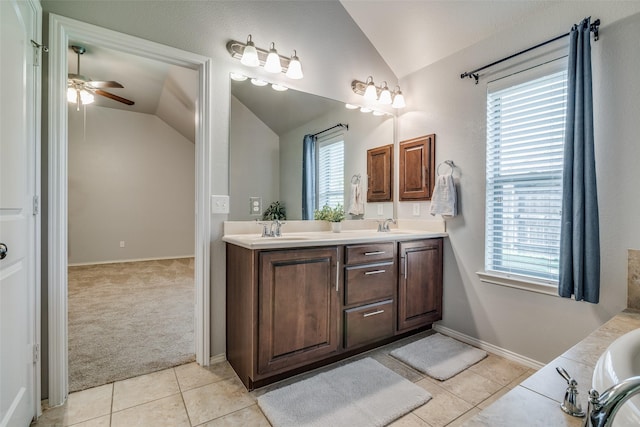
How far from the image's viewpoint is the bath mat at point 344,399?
4.82 feet

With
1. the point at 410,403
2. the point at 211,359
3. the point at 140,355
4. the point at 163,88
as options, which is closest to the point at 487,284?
the point at 410,403

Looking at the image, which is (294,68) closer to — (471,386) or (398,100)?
(398,100)

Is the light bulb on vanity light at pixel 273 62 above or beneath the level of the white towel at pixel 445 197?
above

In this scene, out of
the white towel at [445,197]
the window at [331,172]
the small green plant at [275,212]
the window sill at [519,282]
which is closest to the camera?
the window sill at [519,282]

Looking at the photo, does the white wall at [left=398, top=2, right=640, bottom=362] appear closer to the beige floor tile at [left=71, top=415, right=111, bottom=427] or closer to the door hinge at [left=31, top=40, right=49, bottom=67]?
the beige floor tile at [left=71, top=415, right=111, bottom=427]

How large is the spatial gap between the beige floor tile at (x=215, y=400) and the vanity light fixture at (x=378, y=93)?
8.22ft

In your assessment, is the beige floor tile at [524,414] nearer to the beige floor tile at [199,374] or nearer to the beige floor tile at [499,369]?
the beige floor tile at [499,369]

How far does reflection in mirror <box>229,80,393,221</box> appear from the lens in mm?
2152

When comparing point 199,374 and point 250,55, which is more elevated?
point 250,55

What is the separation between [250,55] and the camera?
6.67 ft

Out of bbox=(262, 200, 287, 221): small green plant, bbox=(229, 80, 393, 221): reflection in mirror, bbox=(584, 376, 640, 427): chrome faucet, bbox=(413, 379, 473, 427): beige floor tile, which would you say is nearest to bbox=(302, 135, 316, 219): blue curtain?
bbox=(229, 80, 393, 221): reflection in mirror

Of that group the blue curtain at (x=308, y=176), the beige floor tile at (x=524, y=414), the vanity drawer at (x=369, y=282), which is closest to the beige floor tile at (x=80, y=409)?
the vanity drawer at (x=369, y=282)

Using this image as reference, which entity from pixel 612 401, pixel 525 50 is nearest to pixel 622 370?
pixel 612 401

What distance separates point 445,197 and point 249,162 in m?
1.59
